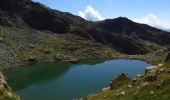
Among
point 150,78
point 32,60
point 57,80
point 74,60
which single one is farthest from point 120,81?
point 74,60

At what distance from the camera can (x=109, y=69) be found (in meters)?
159

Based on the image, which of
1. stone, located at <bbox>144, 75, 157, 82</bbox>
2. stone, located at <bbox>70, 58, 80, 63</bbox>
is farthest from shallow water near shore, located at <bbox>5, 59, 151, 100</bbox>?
stone, located at <bbox>144, 75, 157, 82</bbox>

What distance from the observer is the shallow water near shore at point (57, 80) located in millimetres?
94188

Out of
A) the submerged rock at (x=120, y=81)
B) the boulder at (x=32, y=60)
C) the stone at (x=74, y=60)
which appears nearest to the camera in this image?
the submerged rock at (x=120, y=81)

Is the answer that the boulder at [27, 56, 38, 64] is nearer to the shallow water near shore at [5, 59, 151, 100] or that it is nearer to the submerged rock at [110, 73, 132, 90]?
the shallow water near shore at [5, 59, 151, 100]

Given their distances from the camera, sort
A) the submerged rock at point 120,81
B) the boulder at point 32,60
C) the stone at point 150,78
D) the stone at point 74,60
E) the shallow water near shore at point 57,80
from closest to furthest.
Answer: the stone at point 150,78, the submerged rock at point 120,81, the shallow water near shore at point 57,80, the boulder at point 32,60, the stone at point 74,60

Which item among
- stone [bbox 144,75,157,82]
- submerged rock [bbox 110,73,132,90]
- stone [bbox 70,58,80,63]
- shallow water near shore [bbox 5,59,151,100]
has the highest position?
stone [bbox 144,75,157,82]

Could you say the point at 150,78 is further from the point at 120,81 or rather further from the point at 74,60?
the point at 74,60

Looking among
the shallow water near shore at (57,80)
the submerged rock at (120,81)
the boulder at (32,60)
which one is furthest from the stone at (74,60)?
the submerged rock at (120,81)

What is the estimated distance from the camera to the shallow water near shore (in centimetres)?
9419

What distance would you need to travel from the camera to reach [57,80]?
126m

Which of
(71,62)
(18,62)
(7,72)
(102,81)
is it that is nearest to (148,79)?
(102,81)

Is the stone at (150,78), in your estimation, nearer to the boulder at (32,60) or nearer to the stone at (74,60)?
the boulder at (32,60)

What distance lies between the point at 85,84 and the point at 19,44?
93.6 meters
